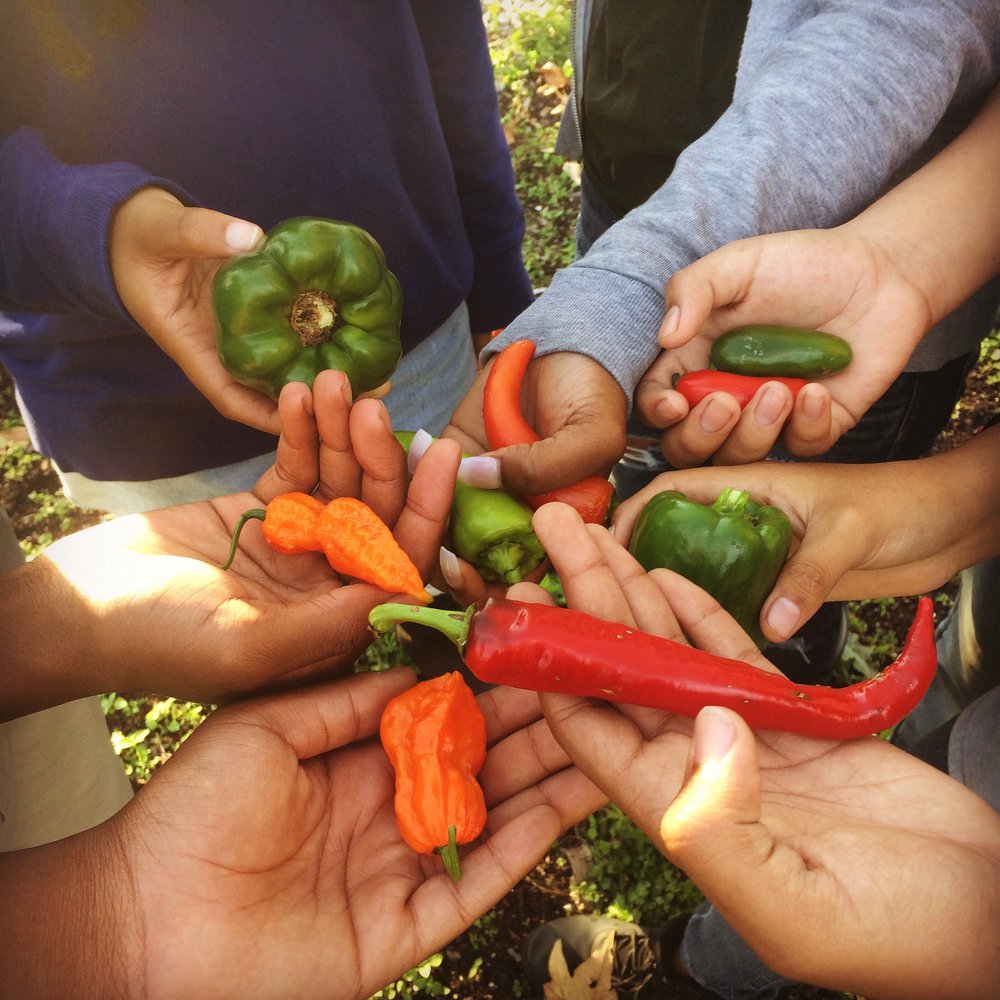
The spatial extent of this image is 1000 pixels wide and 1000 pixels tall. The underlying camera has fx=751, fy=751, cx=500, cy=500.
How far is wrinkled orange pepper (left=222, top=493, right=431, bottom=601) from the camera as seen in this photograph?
2.53 m

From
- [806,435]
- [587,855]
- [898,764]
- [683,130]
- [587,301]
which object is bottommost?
[587,855]

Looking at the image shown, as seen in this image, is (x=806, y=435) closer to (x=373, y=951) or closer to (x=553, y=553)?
(x=553, y=553)

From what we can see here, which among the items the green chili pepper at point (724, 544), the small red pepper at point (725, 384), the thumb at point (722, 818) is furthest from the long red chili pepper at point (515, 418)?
the thumb at point (722, 818)

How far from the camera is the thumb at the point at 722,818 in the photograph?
1582 mm

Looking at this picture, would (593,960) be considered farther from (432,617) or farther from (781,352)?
(781,352)

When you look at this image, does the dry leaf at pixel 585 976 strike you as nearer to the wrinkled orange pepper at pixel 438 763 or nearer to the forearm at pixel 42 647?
the wrinkled orange pepper at pixel 438 763

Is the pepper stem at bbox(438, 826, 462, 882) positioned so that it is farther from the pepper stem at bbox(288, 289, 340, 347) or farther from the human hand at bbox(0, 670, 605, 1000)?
the pepper stem at bbox(288, 289, 340, 347)

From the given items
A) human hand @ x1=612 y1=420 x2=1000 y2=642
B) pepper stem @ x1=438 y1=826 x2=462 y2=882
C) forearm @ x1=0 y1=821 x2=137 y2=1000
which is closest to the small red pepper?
human hand @ x1=612 y1=420 x2=1000 y2=642

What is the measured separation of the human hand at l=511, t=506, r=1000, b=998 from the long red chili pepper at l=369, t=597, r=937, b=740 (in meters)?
0.19

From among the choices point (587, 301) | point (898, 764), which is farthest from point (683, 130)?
point (898, 764)

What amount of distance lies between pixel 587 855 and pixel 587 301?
10.0 ft

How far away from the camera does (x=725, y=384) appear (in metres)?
3.05

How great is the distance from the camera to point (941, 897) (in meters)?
1.63

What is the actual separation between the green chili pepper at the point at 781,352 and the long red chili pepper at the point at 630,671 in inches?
49.3
